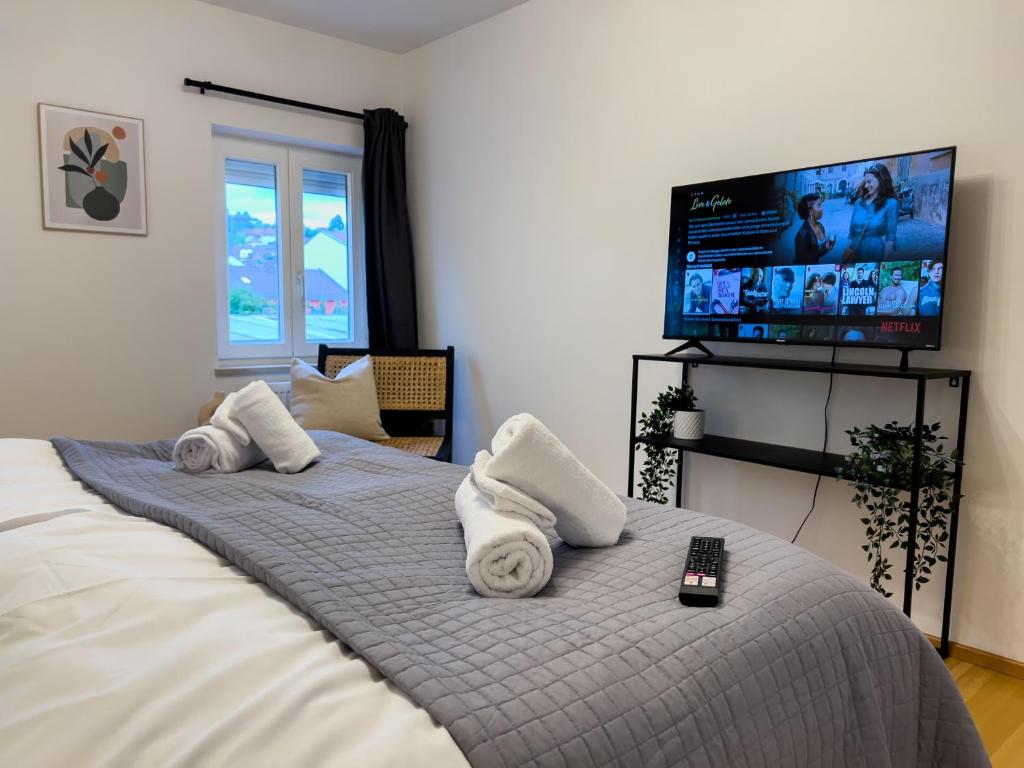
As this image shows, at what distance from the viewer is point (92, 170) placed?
133 inches

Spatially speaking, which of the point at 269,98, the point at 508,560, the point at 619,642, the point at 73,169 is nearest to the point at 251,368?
the point at 73,169

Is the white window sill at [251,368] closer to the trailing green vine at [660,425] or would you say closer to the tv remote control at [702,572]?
the trailing green vine at [660,425]

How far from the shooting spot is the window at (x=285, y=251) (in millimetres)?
3982

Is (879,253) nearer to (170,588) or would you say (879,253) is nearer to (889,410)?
(889,410)

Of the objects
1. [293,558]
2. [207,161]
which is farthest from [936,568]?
[207,161]

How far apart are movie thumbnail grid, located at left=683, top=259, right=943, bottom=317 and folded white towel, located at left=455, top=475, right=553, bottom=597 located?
1.67 meters

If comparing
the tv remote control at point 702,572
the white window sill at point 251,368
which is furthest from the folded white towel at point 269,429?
the white window sill at point 251,368

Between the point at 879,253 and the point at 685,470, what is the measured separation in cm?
119

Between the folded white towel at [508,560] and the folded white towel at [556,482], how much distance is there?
0.13m

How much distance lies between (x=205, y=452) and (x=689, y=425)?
174 centimetres

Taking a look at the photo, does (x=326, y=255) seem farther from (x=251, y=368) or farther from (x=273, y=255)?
(x=251, y=368)

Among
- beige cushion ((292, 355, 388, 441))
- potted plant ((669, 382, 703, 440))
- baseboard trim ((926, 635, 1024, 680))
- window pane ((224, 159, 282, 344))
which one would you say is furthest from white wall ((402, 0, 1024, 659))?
window pane ((224, 159, 282, 344))

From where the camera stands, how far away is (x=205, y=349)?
378cm

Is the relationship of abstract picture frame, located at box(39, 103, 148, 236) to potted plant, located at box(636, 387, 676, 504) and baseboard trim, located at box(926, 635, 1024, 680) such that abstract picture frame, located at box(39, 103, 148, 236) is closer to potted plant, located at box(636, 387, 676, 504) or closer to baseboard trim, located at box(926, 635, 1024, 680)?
potted plant, located at box(636, 387, 676, 504)
